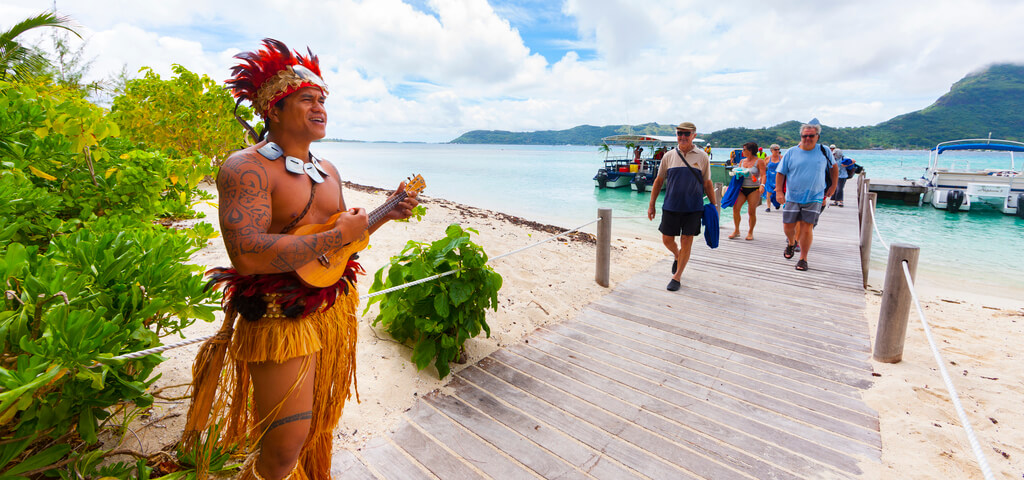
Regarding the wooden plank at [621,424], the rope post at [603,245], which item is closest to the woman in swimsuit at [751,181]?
the rope post at [603,245]

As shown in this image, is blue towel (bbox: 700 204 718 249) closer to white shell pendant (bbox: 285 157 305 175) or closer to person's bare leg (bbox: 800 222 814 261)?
person's bare leg (bbox: 800 222 814 261)

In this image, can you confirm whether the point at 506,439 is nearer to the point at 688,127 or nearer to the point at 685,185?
the point at 685,185

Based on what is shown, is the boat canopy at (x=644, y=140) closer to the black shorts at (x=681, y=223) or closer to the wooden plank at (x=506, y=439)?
the black shorts at (x=681, y=223)

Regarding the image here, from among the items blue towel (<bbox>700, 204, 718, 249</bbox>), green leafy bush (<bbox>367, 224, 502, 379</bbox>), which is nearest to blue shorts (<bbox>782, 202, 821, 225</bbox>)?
blue towel (<bbox>700, 204, 718, 249</bbox>)

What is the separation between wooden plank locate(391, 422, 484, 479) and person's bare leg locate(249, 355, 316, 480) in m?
0.83

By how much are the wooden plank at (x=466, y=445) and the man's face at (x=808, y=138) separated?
5232 millimetres

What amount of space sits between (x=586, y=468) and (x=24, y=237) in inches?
121

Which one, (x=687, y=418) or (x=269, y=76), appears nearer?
(x=269, y=76)

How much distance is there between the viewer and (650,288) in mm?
5340

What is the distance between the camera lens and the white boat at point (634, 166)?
86.0 feet

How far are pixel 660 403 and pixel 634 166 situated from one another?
28.1 meters

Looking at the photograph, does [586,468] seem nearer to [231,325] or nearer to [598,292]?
[231,325]

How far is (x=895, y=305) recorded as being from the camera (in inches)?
137

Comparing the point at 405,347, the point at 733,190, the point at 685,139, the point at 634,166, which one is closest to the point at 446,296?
the point at 405,347
